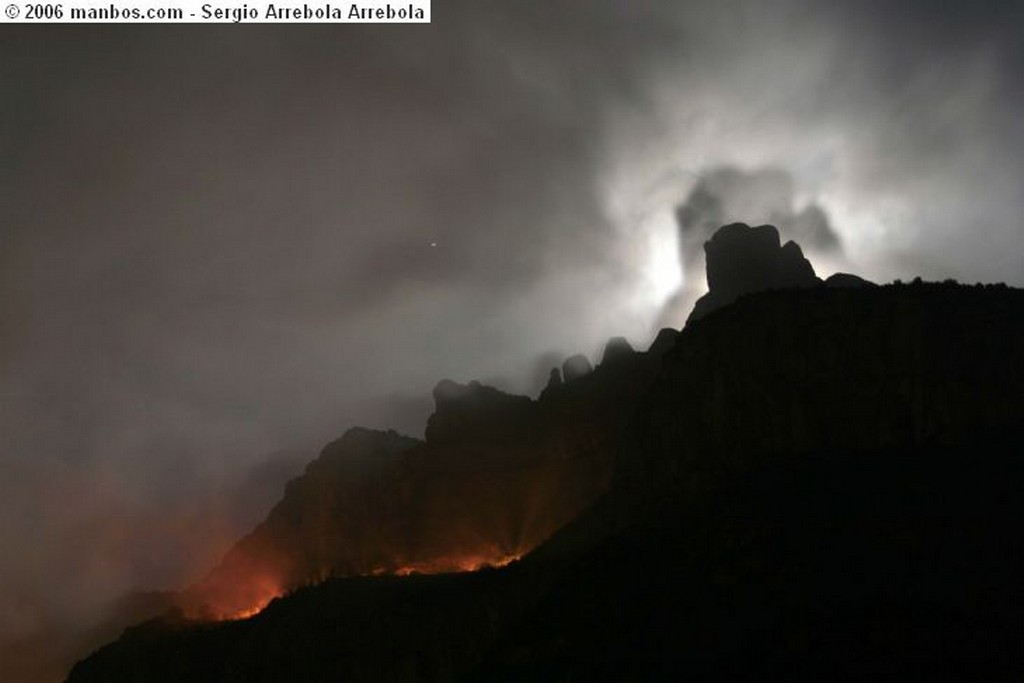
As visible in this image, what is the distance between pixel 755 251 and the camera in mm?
148250

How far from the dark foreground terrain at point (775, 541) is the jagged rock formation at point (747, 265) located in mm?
50632

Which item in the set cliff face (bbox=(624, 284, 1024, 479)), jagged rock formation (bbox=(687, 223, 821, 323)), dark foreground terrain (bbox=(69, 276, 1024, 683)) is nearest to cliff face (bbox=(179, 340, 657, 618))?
jagged rock formation (bbox=(687, 223, 821, 323))

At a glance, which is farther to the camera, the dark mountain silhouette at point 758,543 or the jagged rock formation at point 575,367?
the jagged rock formation at point 575,367

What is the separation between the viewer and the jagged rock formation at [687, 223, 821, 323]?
14512cm

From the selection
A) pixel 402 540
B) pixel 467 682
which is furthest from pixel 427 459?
pixel 467 682

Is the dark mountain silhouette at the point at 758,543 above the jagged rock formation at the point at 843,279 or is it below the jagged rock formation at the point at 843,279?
below

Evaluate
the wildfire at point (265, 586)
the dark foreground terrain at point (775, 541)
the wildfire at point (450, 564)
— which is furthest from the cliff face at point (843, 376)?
the wildfire at point (265, 586)

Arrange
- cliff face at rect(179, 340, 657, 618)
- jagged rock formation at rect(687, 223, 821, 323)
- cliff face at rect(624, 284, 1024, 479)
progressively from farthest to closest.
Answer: jagged rock formation at rect(687, 223, 821, 323)
cliff face at rect(179, 340, 657, 618)
cliff face at rect(624, 284, 1024, 479)

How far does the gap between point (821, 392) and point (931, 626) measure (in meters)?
34.2

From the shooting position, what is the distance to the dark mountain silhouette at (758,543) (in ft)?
191

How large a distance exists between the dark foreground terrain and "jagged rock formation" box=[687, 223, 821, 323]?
166 feet

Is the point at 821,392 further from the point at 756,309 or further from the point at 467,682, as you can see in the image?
the point at 467,682

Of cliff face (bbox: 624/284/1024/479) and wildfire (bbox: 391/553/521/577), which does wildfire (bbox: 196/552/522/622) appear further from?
cliff face (bbox: 624/284/1024/479)

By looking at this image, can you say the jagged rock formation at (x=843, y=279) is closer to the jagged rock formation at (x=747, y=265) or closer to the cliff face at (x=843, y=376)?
the jagged rock formation at (x=747, y=265)
